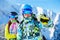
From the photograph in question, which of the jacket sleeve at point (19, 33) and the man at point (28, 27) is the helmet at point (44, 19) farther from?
the jacket sleeve at point (19, 33)

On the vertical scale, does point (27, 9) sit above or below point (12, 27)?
above

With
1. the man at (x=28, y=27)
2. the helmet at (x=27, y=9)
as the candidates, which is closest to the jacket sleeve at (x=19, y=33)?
the man at (x=28, y=27)

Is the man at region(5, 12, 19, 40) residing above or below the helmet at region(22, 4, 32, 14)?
below

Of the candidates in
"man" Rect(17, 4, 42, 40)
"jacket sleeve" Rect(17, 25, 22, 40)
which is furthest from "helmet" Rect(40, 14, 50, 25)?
"jacket sleeve" Rect(17, 25, 22, 40)

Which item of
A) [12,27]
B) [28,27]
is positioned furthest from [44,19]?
[12,27]

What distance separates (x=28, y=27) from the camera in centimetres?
125

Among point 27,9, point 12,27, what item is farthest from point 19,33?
point 27,9

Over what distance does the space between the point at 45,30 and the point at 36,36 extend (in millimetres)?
92

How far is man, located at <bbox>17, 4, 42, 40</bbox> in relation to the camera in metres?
1.23

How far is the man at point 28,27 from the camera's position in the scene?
4.05ft

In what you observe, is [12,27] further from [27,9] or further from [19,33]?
[27,9]

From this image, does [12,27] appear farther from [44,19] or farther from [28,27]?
[44,19]

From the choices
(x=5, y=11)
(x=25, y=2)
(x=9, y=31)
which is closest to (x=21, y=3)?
(x=25, y=2)

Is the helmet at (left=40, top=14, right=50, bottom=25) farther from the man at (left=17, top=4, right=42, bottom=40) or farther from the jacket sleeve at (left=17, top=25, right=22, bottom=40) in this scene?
the jacket sleeve at (left=17, top=25, right=22, bottom=40)
